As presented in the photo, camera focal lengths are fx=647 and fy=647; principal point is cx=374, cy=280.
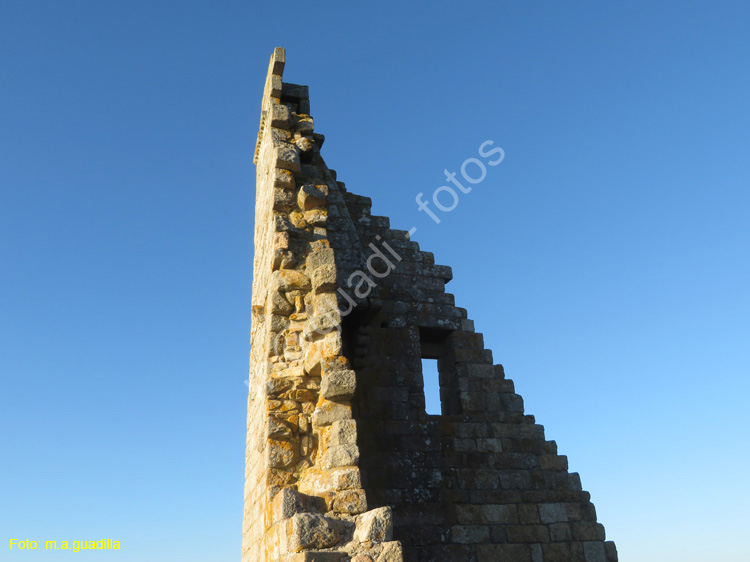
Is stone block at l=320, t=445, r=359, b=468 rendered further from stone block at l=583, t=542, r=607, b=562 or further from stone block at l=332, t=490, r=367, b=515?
stone block at l=583, t=542, r=607, b=562

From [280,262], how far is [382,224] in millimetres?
4233

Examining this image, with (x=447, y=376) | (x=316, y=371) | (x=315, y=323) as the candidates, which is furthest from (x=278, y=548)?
(x=447, y=376)

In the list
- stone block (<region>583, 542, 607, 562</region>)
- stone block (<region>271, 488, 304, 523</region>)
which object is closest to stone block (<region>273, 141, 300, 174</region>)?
stone block (<region>271, 488, 304, 523</region>)

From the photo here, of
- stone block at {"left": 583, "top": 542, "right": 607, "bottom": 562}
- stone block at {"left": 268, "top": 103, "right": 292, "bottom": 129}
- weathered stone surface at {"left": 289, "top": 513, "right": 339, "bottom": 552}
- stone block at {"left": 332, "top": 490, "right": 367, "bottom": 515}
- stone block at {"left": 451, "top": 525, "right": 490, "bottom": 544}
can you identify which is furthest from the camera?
stone block at {"left": 583, "top": 542, "right": 607, "bottom": 562}

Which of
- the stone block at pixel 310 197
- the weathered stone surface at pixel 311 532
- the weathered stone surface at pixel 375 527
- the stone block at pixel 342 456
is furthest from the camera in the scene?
the stone block at pixel 310 197

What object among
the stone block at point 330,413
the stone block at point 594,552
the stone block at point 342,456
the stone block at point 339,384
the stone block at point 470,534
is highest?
the stone block at point 339,384

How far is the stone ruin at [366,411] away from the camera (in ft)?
14.3

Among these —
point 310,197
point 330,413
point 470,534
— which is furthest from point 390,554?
point 470,534

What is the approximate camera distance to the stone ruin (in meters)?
4.34

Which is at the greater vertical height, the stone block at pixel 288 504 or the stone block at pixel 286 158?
the stone block at pixel 286 158

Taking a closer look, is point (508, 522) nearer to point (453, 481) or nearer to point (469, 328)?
point (453, 481)

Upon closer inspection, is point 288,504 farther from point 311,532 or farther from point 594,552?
point 594,552

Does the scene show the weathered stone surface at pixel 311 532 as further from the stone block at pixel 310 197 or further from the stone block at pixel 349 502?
the stone block at pixel 310 197

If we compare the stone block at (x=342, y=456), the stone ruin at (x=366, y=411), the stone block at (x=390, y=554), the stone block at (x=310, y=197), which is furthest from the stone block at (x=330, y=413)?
the stone block at (x=310, y=197)
